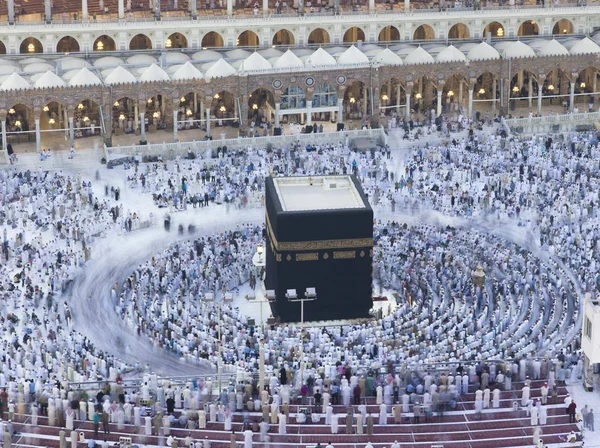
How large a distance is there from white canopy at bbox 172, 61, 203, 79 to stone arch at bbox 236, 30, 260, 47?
11168 millimetres

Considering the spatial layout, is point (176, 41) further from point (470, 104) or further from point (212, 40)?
point (470, 104)

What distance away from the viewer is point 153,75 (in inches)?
4294

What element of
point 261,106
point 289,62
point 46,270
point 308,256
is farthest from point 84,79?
point 308,256

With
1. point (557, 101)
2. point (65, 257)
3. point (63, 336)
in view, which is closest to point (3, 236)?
point (65, 257)

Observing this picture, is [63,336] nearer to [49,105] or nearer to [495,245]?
[495,245]

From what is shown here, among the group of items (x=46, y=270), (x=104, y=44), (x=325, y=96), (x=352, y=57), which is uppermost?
(x=352, y=57)

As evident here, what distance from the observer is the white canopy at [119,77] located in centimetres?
10825

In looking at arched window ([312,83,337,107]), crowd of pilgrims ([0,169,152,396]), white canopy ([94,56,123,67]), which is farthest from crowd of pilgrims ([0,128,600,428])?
white canopy ([94,56,123,67])

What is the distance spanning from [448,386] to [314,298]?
1032 cm

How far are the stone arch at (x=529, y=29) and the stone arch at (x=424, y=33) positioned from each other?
254 inches

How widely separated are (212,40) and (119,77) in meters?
14.0

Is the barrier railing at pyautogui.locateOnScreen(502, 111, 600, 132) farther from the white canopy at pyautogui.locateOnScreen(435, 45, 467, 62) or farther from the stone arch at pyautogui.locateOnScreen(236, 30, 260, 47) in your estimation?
the stone arch at pyautogui.locateOnScreen(236, 30, 260, 47)

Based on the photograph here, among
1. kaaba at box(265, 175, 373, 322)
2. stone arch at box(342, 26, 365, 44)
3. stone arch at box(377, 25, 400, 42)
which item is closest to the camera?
kaaba at box(265, 175, 373, 322)

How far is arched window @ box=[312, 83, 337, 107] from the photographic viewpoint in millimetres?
112938
